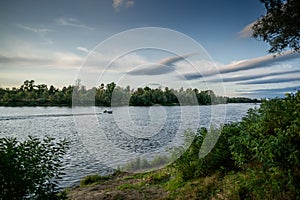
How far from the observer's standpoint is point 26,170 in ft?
10.8

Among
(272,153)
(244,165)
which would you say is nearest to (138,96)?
(244,165)

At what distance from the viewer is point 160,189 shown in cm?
658

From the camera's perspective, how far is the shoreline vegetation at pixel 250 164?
363 centimetres

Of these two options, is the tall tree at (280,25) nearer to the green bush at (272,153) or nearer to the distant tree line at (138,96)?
the distant tree line at (138,96)

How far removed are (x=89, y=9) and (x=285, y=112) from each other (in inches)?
295

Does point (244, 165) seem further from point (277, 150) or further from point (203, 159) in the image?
point (203, 159)

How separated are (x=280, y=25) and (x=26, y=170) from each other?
9.97m

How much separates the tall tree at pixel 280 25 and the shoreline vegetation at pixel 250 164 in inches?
218

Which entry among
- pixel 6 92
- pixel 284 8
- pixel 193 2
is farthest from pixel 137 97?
pixel 6 92

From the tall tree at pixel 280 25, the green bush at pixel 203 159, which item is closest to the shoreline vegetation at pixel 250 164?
the green bush at pixel 203 159

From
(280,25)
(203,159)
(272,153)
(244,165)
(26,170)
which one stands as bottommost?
(203,159)

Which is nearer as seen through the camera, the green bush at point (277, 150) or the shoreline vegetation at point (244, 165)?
the shoreline vegetation at point (244, 165)

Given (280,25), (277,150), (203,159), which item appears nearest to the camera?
(277,150)

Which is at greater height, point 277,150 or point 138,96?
point 138,96
